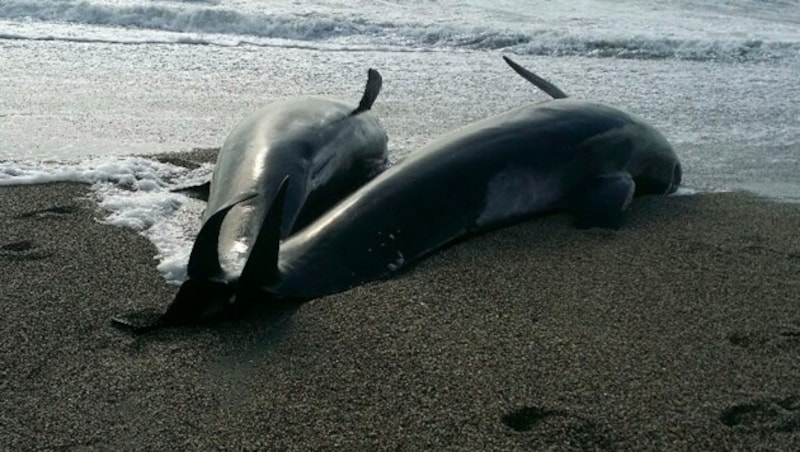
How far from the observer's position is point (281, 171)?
14.8ft

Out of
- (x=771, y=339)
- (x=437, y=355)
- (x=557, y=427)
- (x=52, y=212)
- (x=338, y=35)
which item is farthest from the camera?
(x=338, y=35)

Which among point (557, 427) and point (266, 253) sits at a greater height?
point (266, 253)

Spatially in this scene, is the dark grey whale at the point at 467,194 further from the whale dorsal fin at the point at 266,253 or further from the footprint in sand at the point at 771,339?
the footprint in sand at the point at 771,339

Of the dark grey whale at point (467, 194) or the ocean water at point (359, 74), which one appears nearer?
the dark grey whale at point (467, 194)

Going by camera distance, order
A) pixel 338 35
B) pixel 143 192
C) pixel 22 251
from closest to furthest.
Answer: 1. pixel 22 251
2. pixel 143 192
3. pixel 338 35

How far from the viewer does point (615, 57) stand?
11445mm

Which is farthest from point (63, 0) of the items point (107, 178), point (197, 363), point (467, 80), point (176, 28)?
point (197, 363)

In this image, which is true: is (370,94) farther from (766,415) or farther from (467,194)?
(766,415)

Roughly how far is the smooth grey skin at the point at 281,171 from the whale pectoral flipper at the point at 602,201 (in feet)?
3.78

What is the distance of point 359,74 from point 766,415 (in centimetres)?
719

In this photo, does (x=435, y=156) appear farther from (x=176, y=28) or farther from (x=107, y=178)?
(x=176, y=28)

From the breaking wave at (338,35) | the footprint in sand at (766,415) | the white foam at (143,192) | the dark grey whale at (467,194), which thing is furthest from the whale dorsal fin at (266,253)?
the breaking wave at (338,35)

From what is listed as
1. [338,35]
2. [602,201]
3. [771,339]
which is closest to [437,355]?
[771,339]

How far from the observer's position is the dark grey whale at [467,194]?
12.1 ft
